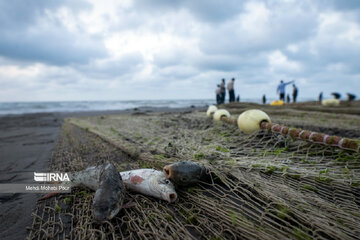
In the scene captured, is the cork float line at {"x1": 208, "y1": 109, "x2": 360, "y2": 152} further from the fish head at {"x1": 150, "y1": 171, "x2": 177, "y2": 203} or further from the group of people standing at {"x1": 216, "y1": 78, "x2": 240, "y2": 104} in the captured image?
the group of people standing at {"x1": 216, "y1": 78, "x2": 240, "y2": 104}

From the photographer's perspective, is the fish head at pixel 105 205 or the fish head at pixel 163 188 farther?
the fish head at pixel 163 188

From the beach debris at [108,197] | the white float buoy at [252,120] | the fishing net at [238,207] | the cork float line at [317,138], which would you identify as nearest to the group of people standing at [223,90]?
the white float buoy at [252,120]

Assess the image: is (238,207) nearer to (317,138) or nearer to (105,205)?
(105,205)

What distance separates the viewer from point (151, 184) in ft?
6.38

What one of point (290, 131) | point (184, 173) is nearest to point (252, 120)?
point (290, 131)

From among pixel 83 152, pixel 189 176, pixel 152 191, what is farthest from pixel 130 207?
pixel 83 152

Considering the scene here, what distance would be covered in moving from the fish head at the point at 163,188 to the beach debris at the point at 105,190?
300 millimetres

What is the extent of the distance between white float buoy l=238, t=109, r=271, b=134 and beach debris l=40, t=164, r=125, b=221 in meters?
3.00

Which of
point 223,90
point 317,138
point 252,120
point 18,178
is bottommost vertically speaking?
point 18,178

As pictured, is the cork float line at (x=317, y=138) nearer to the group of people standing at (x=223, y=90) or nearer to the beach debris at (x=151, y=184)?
the beach debris at (x=151, y=184)

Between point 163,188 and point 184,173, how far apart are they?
271 millimetres

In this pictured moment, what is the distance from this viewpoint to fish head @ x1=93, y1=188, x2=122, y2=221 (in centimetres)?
162

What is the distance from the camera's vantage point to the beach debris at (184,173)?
6.57 ft

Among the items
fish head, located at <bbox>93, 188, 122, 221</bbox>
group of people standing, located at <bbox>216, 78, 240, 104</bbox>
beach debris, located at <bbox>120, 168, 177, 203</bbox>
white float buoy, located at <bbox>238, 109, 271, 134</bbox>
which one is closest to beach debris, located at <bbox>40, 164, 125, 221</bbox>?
fish head, located at <bbox>93, 188, 122, 221</bbox>
